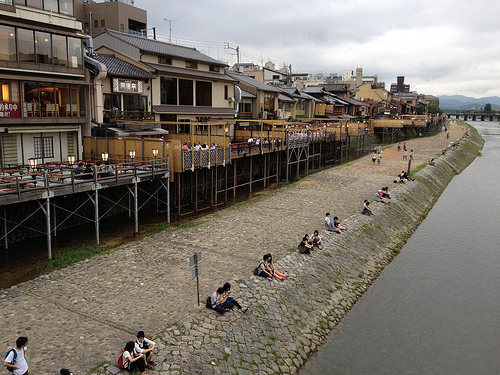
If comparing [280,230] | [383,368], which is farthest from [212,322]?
[280,230]

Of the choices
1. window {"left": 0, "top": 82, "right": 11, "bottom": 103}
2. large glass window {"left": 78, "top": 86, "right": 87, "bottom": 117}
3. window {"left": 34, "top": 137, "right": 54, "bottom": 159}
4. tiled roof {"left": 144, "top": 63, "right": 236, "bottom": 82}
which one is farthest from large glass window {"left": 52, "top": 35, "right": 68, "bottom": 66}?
tiled roof {"left": 144, "top": 63, "right": 236, "bottom": 82}

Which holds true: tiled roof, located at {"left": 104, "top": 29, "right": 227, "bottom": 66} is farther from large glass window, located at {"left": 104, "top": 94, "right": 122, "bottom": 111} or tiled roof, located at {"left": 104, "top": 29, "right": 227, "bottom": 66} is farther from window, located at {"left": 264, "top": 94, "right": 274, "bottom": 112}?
window, located at {"left": 264, "top": 94, "right": 274, "bottom": 112}

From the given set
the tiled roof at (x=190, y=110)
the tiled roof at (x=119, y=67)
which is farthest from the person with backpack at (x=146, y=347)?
the tiled roof at (x=190, y=110)

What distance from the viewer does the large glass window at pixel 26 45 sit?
21.0 metres

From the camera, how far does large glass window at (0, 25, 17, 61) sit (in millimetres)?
20266

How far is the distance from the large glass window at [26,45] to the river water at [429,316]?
68.3 ft

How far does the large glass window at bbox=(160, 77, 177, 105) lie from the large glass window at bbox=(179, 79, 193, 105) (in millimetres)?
743

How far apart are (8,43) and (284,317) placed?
19.6m

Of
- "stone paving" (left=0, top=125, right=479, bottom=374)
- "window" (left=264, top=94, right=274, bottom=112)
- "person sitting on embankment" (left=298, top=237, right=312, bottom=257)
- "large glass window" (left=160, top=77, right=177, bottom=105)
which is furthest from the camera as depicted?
"window" (left=264, top=94, right=274, bottom=112)

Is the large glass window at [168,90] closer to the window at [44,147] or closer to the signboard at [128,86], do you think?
the signboard at [128,86]

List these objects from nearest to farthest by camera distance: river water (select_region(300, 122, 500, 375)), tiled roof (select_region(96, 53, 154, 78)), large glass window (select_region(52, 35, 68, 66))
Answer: river water (select_region(300, 122, 500, 375))
large glass window (select_region(52, 35, 68, 66))
tiled roof (select_region(96, 53, 154, 78))

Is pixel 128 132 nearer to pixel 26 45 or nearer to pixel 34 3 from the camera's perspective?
pixel 26 45

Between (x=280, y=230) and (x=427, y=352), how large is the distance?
32.4ft

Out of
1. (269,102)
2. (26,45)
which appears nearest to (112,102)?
(26,45)
